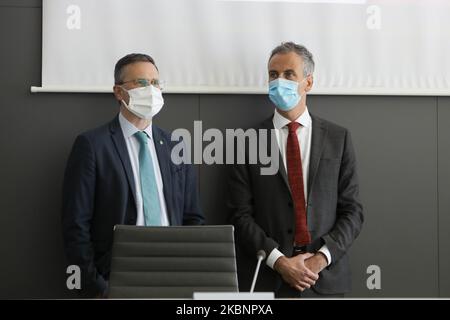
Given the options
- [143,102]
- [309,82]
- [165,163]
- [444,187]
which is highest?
[309,82]

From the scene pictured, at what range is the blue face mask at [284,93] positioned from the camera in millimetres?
3459

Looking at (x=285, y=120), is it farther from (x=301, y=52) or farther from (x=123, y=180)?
(x=123, y=180)

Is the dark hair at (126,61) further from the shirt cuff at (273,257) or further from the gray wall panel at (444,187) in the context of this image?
the gray wall panel at (444,187)

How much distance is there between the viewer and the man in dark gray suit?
332 centimetres

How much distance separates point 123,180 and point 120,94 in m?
0.48

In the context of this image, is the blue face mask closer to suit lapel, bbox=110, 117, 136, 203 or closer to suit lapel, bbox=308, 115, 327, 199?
suit lapel, bbox=308, 115, 327, 199

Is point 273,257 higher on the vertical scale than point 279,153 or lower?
lower

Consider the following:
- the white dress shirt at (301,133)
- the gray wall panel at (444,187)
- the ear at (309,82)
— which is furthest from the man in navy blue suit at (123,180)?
the gray wall panel at (444,187)

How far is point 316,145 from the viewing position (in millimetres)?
3477

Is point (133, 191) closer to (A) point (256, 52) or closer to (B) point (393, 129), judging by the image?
(A) point (256, 52)

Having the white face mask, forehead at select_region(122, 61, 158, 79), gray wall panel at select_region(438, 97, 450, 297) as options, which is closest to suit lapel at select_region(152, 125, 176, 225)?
the white face mask

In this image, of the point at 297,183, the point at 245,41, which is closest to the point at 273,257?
the point at 297,183
